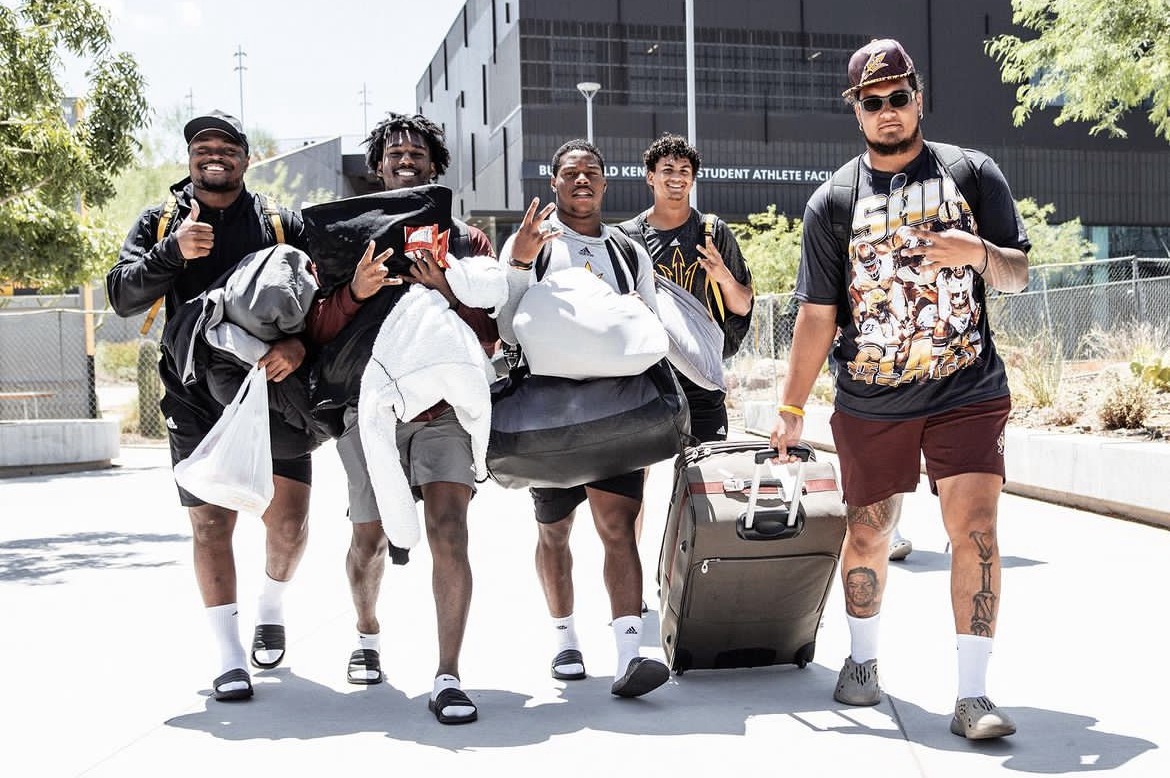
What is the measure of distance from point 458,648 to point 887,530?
1526mm

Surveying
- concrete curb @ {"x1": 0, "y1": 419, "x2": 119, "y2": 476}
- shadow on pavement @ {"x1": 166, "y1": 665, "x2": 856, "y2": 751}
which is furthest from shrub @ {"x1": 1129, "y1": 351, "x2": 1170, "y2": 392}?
concrete curb @ {"x1": 0, "y1": 419, "x2": 119, "y2": 476}

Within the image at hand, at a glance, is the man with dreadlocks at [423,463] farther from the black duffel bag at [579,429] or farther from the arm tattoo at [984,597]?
the arm tattoo at [984,597]

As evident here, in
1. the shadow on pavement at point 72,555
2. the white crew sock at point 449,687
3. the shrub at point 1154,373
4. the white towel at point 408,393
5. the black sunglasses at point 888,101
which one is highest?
the black sunglasses at point 888,101

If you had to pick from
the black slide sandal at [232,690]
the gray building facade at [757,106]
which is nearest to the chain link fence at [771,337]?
the black slide sandal at [232,690]

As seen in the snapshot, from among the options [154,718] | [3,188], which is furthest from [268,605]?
[3,188]

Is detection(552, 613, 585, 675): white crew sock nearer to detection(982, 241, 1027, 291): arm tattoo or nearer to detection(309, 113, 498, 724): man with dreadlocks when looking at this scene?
detection(309, 113, 498, 724): man with dreadlocks

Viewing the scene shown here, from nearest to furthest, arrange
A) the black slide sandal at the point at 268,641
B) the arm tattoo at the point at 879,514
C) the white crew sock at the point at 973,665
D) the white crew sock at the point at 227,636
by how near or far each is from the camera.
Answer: the white crew sock at the point at 973,665
the arm tattoo at the point at 879,514
the white crew sock at the point at 227,636
the black slide sandal at the point at 268,641

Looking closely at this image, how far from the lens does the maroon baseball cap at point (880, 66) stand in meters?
4.15

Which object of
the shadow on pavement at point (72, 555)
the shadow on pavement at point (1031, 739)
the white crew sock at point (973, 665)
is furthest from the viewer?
the shadow on pavement at point (72, 555)

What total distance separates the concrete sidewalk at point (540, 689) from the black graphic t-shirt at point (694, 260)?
1447 mm

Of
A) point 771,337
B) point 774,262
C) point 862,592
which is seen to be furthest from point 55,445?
point 774,262

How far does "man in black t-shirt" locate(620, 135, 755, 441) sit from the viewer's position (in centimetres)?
562

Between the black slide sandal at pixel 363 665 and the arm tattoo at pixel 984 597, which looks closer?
the arm tattoo at pixel 984 597

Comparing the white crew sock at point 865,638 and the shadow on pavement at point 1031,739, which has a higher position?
the white crew sock at point 865,638
